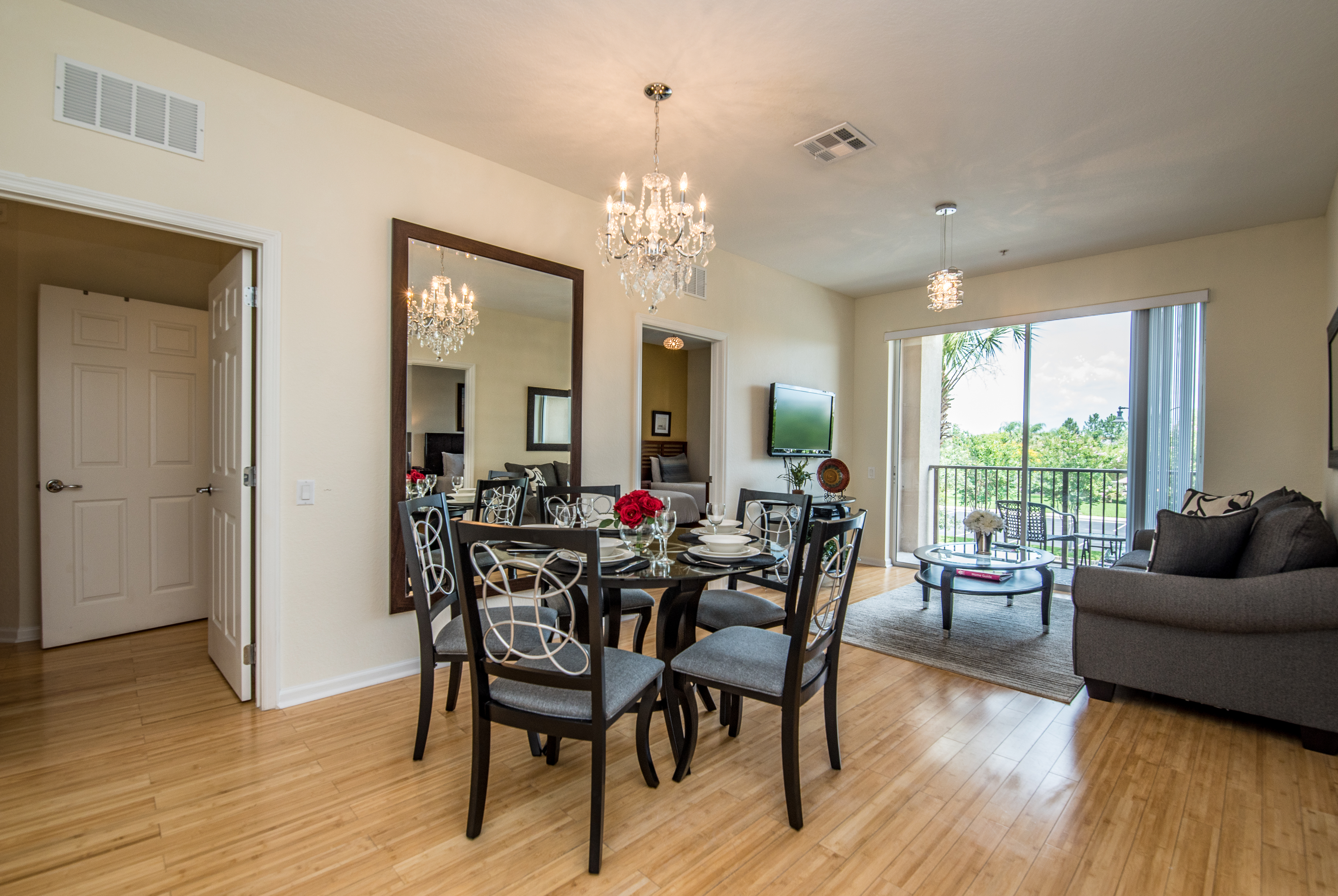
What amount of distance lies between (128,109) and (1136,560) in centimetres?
566

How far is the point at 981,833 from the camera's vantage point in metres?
1.90

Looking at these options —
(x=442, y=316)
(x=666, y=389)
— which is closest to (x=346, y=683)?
(x=442, y=316)

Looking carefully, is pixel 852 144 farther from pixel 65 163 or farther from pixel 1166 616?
pixel 65 163

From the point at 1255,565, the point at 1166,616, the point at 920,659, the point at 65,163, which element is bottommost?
the point at 920,659

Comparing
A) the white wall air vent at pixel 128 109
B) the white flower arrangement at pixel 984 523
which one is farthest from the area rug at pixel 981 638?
the white wall air vent at pixel 128 109

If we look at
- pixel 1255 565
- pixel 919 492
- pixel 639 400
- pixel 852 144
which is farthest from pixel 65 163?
pixel 919 492

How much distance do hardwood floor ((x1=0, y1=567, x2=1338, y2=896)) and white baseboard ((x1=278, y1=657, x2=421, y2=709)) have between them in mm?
74

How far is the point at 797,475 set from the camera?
5.61m

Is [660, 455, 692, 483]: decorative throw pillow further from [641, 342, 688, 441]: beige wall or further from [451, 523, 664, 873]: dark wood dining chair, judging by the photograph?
[451, 523, 664, 873]: dark wood dining chair

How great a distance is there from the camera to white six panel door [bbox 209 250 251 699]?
2.73m

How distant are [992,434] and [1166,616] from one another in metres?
3.98

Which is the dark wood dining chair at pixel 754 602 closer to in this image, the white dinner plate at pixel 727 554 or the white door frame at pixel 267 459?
the white dinner plate at pixel 727 554

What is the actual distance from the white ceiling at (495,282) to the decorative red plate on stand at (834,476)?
Result: 2982 mm

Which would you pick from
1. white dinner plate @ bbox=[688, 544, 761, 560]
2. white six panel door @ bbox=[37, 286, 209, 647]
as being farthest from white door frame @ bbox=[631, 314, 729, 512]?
white six panel door @ bbox=[37, 286, 209, 647]
